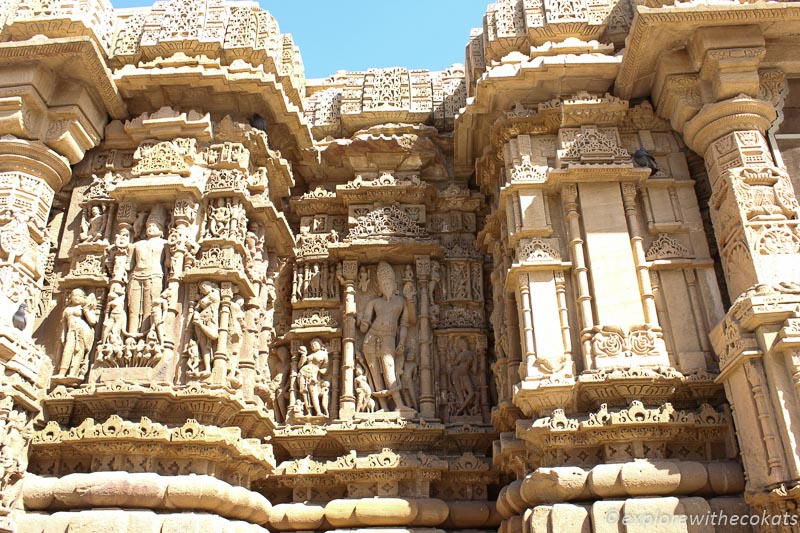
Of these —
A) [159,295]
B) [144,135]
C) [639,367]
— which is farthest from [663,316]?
[144,135]

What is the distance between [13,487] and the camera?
6.16 metres

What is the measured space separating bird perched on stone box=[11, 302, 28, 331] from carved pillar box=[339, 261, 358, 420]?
12.4 feet

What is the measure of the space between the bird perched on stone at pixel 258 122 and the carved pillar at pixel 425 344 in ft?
9.34

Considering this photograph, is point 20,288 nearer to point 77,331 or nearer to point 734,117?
point 77,331

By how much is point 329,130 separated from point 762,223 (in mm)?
6336

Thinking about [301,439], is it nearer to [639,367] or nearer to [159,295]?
[159,295]

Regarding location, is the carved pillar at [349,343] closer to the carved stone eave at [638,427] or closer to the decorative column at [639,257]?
the carved stone eave at [638,427]

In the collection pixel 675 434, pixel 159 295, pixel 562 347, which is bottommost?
pixel 675 434

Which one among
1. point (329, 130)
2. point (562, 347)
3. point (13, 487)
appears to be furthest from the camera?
point (329, 130)

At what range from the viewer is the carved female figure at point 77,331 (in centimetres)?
711

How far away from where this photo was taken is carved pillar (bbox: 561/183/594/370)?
693cm

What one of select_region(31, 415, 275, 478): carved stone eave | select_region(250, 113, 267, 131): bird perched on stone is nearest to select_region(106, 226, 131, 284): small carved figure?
select_region(31, 415, 275, 478): carved stone eave

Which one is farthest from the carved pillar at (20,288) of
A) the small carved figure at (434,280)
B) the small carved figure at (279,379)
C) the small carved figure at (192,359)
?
the small carved figure at (434,280)

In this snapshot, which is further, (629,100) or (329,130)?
(329,130)
